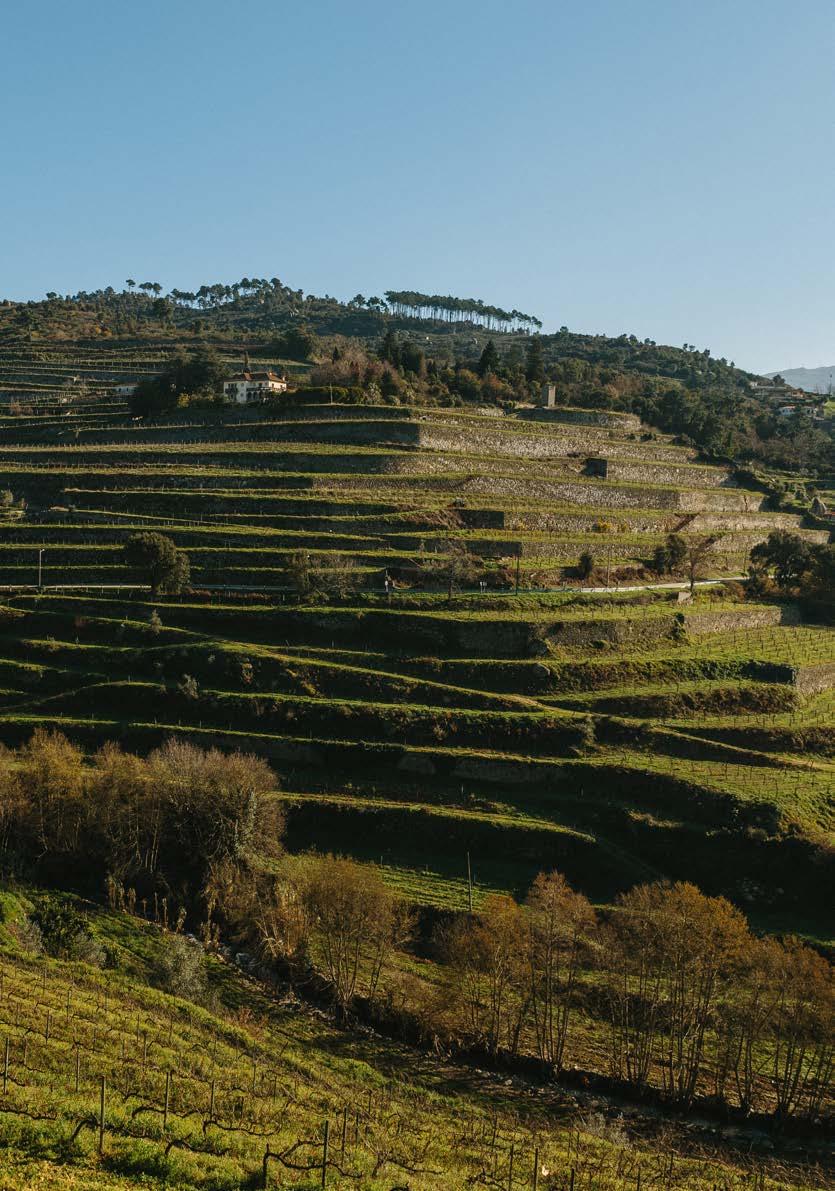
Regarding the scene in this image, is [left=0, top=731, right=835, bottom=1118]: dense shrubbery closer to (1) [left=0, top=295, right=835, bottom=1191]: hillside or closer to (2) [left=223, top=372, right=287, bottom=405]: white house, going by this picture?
(1) [left=0, top=295, right=835, bottom=1191]: hillside

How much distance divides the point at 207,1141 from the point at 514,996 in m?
14.6

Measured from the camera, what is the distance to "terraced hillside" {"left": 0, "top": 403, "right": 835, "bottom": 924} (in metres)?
37.2

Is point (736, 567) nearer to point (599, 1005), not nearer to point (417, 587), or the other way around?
point (417, 587)

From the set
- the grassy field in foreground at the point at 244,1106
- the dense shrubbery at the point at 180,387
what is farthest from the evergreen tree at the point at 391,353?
the grassy field in foreground at the point at 244,1106

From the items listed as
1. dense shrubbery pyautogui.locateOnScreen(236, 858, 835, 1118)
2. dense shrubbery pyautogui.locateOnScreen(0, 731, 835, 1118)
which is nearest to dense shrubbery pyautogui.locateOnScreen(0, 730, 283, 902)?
dense shrubbery pyautogui.locateOnScreen(0, 731, 835, 1118)

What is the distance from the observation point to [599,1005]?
1162 inches

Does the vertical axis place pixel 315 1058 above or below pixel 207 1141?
below

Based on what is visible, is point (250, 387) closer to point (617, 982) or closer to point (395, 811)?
point (395, 811)

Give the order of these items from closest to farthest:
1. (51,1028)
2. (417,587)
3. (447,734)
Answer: (51,1028) → (447,734) → (417,587)

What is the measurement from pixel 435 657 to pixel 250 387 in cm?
5262

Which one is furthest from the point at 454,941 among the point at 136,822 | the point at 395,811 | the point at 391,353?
→ the point at 391,353

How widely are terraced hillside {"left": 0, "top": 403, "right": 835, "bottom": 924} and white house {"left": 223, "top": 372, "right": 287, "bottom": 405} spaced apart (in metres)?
13.5

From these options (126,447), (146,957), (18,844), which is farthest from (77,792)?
(126,447)

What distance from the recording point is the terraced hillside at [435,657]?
3719 centimetres
